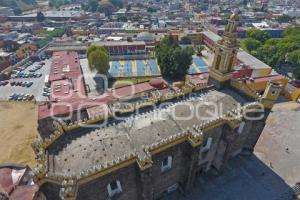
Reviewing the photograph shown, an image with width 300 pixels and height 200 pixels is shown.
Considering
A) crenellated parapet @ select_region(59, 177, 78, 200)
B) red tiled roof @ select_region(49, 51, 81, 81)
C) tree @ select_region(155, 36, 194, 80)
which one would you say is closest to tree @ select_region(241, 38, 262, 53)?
A: tree @ select_region(155, 36, 194, 80)

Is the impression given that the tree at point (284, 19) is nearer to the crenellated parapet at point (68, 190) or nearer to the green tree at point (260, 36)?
the green tree at point (260, 36)

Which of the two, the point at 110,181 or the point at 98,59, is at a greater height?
the point at 110,181

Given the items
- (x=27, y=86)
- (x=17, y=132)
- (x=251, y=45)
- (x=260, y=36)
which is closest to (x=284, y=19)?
(x=260, y=36)

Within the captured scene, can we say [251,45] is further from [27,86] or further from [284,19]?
[284,19]

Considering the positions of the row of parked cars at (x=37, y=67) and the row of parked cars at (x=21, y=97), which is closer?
the row of parked cars at (x=21, y=97)

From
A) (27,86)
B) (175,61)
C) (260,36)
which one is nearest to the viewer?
(175,61)

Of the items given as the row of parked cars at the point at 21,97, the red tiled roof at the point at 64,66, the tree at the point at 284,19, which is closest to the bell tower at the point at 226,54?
the red tiled roof at the point at 64,66

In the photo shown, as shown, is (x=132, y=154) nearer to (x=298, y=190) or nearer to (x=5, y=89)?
(x=298, y=190)
